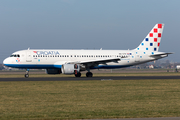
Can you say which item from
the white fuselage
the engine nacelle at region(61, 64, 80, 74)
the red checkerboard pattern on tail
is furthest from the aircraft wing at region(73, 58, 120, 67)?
the red checkerboard pattern on tail

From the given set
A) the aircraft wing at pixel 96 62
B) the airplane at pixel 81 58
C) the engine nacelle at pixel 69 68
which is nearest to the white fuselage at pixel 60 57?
the airplane at pixel 81 58

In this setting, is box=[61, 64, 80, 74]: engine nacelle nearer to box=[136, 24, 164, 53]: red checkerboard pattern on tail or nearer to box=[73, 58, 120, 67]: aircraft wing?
box=[73, 58, 120, 67]: aircraft wing

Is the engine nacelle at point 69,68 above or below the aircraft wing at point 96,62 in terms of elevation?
below

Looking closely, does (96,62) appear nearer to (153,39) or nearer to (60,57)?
(60,57)

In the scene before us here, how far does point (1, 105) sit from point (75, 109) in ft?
13.8

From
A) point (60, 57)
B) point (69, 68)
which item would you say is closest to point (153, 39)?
point (60, 57)

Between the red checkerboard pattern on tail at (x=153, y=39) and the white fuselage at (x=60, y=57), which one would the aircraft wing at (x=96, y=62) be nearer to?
the white fuselage at (x=60, y=57)

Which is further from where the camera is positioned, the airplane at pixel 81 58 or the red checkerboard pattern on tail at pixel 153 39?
the red checkerboard pattern on tail at pixel 153 39

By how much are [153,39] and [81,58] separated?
14.4 metres

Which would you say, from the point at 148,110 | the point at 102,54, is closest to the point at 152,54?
the point at 102,54

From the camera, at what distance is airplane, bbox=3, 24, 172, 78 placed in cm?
4338

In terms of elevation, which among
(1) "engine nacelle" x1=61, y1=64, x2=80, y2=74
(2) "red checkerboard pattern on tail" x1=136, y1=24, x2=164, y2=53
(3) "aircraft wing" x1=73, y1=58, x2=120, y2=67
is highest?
(2) "red checkerboard pattern on tail" x1=136, y1=24, x2=164, y2=53

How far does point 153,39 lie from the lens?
51062mm

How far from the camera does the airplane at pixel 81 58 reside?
→ 1708 inches
